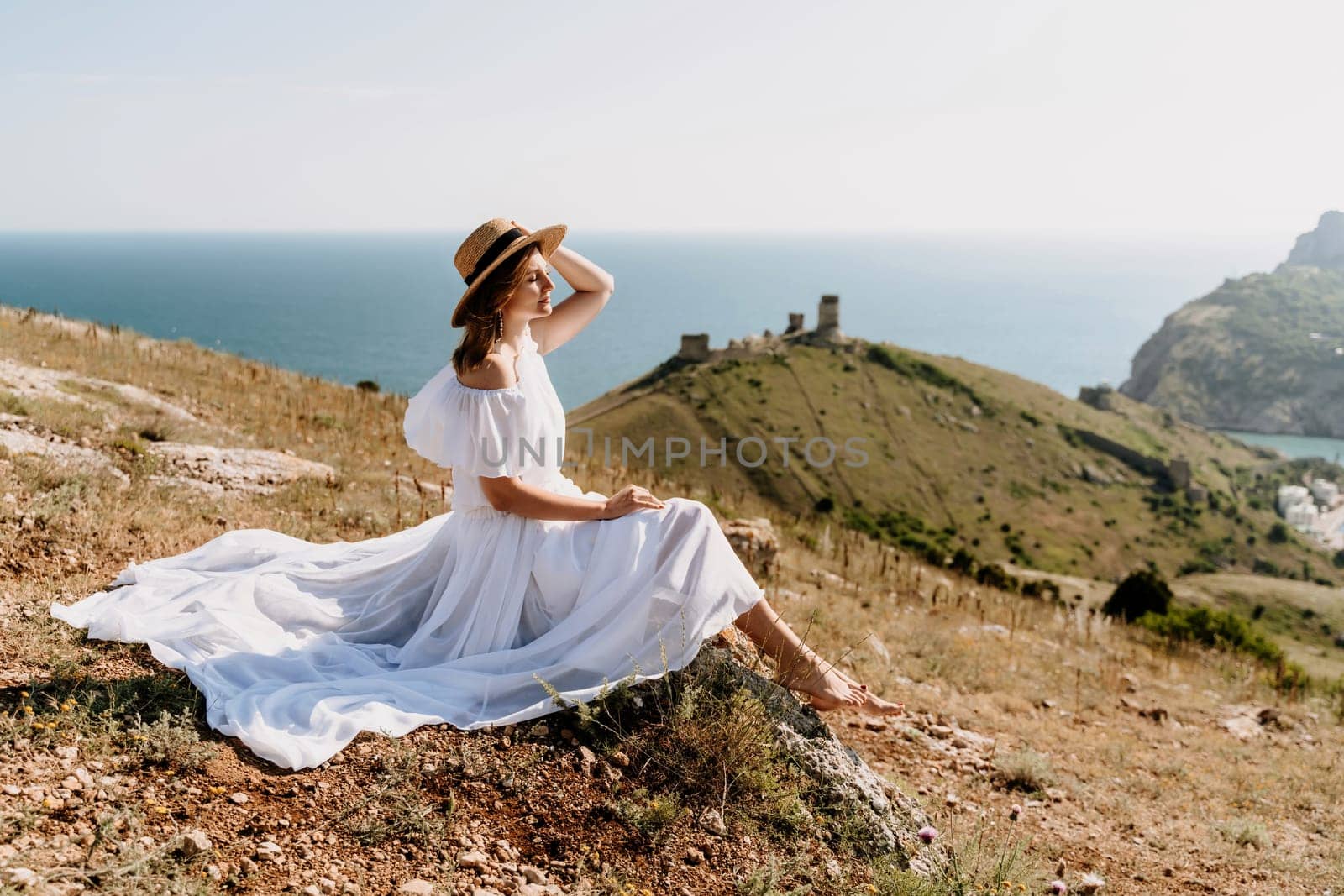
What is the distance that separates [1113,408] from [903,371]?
3348cm

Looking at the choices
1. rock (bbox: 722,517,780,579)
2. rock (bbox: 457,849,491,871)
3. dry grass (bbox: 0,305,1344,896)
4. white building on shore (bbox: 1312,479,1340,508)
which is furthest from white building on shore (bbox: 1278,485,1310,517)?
rock (bbox: 457,849,491,871)

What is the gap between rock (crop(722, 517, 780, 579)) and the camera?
8.58 m

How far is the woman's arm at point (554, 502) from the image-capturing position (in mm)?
3859

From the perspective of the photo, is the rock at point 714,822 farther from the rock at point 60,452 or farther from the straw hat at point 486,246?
the rock at point 60,452

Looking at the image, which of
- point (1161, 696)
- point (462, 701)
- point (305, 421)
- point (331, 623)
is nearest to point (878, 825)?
point (462, 701)

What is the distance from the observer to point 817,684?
159 inches

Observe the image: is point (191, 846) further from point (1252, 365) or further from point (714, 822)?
point (1252, 365)

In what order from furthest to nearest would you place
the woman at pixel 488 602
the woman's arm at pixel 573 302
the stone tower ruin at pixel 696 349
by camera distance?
the stone tower ruin at pixel 696 349
the woman's arm at pixel 573 302
the woman at pixel 488 602

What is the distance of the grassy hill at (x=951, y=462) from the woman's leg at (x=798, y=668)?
57.7 meters

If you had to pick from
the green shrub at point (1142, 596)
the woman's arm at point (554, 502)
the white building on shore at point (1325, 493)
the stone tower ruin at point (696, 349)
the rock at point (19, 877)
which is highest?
the stone tower ruin at point (696, 349)

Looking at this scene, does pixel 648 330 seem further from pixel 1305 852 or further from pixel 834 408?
pixel 1305 852

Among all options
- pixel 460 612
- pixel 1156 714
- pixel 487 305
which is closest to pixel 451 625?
pixel 460 612

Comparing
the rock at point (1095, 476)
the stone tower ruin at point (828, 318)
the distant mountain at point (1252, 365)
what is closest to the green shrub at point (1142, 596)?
the rock at point (1095, 476)

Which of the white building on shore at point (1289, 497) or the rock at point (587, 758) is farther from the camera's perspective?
the white building on shore at point (1289, 497)
